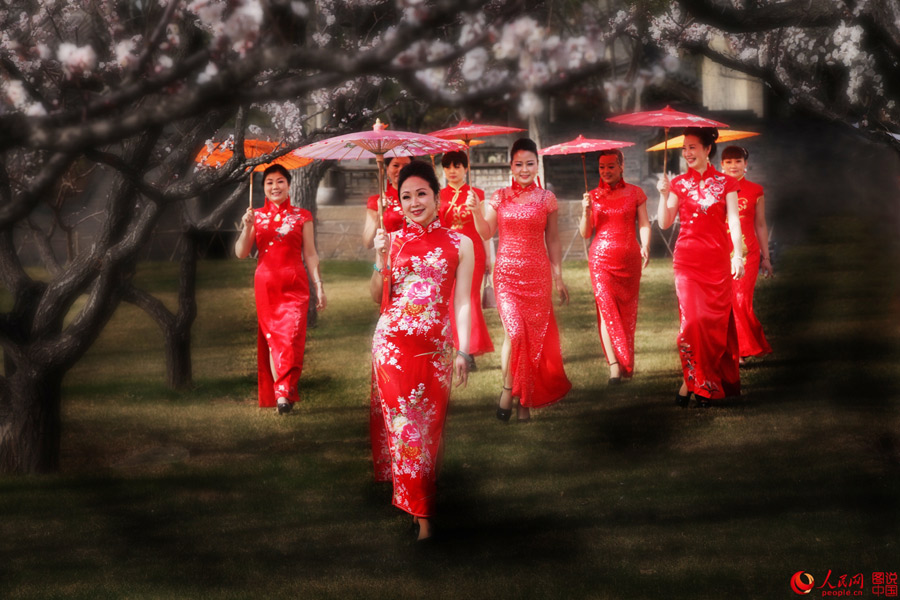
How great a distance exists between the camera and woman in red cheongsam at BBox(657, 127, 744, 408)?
734cm

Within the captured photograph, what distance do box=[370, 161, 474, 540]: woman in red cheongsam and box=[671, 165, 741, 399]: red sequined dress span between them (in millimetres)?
2940

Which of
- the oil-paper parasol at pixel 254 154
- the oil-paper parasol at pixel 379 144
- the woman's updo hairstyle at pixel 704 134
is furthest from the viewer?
the oil-paper parasol at pixel 254 154

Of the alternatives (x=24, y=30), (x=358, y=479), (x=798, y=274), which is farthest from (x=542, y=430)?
(x=798, y=274)

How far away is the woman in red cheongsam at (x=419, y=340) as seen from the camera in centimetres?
485

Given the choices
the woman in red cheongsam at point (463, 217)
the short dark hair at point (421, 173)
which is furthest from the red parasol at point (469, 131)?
the short dark hair at point (421, 173)

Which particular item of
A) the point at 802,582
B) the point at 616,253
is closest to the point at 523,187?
the point at 616,253

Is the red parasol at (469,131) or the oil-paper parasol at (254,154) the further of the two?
the red parasol at (469,131)

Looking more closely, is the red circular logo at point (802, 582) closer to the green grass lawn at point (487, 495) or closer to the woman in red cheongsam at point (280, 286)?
the green grass lawn at point (487, 495)

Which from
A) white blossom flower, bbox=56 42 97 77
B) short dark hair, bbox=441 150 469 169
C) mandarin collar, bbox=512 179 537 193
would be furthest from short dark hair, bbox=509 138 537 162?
white blossom flower, bbox=56 42 97 77

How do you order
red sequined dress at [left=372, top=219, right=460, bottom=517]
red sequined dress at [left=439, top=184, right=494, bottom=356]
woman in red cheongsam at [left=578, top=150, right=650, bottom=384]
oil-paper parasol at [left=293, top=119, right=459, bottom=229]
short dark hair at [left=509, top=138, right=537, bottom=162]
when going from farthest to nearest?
red sequined dress at [left=439, top=184, right=494, bottom=356]
woman in red cheongsam at [left=578, top=150, right=650, bottom=384]
short dark hair at [left=509, top=138, right=537, bottom=162]
oil-paper parasol at [left=293, top=119, right=459, bottom=229]
red sequined dress at [left=372, top=219, right=460, bottom=517]

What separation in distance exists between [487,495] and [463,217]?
3608 millimetres

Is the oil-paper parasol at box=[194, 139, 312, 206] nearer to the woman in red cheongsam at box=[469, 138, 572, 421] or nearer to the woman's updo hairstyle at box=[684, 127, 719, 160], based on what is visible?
the woman in red cheongsam at box=[469, 138, 572, 421]

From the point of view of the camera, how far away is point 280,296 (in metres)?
7.86

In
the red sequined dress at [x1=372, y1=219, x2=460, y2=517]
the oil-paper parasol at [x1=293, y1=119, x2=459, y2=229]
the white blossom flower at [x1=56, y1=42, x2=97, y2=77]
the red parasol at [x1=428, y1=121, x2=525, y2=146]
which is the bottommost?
the red sequined dress at [x1=372, y1=219, x2=460, y2=517]
